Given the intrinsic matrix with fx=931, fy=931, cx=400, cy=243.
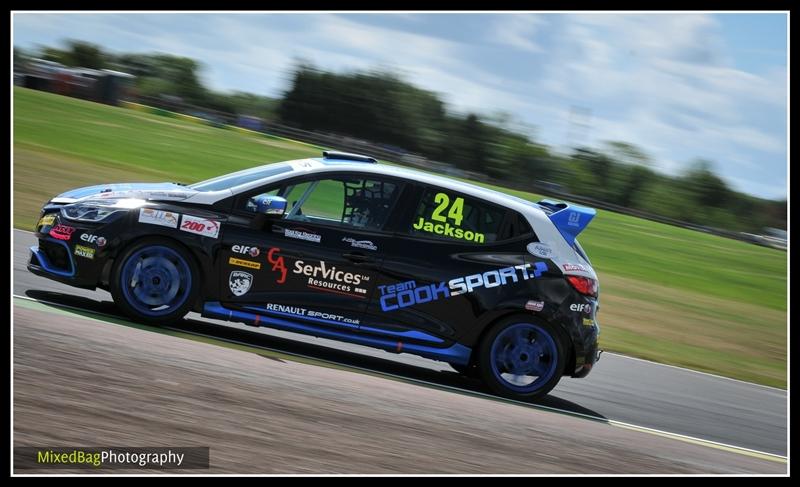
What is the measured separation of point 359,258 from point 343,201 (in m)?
0.53

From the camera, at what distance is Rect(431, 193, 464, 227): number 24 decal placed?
315 inches

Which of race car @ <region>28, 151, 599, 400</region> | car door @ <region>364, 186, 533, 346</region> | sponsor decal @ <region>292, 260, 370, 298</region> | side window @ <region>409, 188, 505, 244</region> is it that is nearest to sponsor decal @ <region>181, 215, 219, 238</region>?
race car @ <region>28, 151, 599, 400</region>

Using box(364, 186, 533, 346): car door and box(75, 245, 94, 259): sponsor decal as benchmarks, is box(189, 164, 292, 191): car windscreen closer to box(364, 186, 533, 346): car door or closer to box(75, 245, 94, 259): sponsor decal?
box(75, 245, 94, 259): sponsor decal

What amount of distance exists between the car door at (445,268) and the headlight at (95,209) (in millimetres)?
2185

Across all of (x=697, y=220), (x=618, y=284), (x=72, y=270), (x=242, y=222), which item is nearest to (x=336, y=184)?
(x=242, y=222)

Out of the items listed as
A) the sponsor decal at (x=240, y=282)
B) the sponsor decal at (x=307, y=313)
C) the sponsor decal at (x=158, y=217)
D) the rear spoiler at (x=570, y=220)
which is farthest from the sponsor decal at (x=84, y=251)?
the rear spoiler at (x=570, y=220)

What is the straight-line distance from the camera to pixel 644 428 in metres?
8.09

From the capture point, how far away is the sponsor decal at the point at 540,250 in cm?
810

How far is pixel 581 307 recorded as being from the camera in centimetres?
816

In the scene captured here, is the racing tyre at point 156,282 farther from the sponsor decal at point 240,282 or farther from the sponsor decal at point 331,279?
the sponsor decal at point 331,279

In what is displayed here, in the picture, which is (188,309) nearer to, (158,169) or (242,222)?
(242,222)

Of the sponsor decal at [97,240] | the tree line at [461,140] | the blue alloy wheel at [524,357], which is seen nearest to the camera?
the sponsor decal at [97,240]

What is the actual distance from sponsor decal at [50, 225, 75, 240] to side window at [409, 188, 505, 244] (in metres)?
2.81

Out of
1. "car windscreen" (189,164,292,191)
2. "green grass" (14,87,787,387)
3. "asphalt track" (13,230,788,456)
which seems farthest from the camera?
"green grass" (14,87,787,387)
